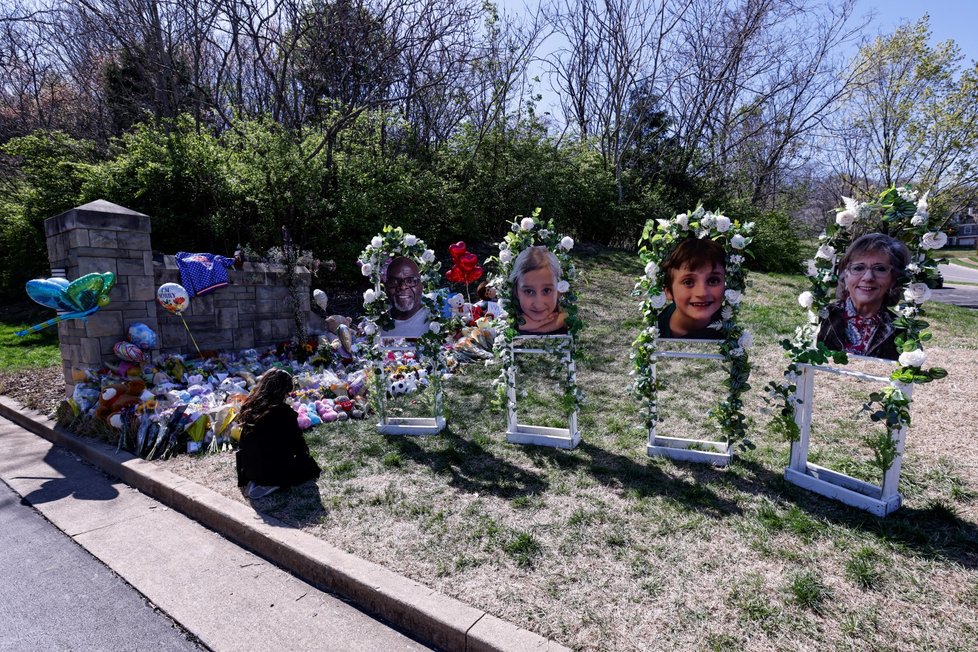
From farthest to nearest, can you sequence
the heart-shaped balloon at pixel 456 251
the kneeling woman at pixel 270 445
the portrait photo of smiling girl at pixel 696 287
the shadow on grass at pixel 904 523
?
the heart-shaped balloon at pixel 456 251 → the portrait photo of smiling girl at pixel 696 287 → the kneeling woman at pixel 270 445 → the shadow on grass at pixel 904 523

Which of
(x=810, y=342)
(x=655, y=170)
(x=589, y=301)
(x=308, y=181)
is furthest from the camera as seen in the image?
(x=655, y=170)

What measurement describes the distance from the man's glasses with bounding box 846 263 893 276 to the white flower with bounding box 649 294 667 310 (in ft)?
4.33

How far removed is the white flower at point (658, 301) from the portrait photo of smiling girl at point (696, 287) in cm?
9

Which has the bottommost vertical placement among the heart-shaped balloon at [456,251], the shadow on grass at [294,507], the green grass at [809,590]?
the shadow on grass at [294,507]

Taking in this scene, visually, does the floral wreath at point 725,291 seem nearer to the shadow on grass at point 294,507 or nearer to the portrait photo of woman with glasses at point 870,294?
the portrait photo of woman with glasses at point 870,294

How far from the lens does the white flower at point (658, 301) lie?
4.42 meters

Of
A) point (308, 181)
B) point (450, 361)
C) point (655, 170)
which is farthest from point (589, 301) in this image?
point (655, 170)

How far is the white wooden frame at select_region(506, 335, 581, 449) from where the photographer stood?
488 cm

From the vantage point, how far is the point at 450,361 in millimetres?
7797

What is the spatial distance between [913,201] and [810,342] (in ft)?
3.67

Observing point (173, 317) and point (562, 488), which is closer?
point (562, 488)

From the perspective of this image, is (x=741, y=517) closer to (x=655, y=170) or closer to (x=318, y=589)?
(x=318, y=589)

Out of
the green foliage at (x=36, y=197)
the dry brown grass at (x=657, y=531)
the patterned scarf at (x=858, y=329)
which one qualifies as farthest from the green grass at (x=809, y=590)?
the green foliage at (x=36, y=197)

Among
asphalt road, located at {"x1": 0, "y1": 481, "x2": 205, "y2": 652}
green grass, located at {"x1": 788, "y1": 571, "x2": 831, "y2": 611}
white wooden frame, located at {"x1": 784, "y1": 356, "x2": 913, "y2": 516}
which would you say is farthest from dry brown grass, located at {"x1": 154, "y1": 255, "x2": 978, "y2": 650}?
asphalt road, located at {"x1": 0, "y1": 481, "x2": 205, "y2": 652}
